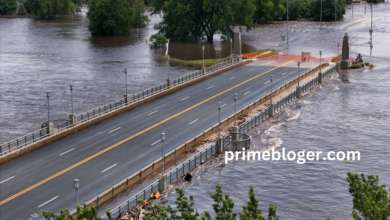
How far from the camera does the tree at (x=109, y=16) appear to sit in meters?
154

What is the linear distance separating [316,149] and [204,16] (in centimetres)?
8306

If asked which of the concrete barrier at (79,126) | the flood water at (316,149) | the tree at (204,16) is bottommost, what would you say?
the flood water at (316,149)

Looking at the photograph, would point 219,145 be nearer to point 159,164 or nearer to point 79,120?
point 159,164

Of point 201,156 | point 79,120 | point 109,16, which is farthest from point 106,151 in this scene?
point 109,16

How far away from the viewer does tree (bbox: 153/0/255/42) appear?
134 m

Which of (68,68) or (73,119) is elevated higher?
(68,68)

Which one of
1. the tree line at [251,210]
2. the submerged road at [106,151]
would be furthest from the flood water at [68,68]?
the tree line at [251,210]

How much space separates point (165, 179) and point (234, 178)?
7.68 metres

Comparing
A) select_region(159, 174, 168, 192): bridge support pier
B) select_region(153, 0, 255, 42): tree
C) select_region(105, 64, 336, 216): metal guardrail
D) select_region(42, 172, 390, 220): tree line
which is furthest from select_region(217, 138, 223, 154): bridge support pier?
select_region(153, 0, 255, 42): tree

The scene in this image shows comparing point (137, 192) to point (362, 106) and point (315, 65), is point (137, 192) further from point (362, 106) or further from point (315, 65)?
point (315, 65)

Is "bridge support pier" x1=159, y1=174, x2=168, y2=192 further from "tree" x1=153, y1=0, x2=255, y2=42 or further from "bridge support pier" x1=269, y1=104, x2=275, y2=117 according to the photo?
"tree" x1=153, y1=0, x2=255, y2=42

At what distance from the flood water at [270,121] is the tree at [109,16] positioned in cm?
383

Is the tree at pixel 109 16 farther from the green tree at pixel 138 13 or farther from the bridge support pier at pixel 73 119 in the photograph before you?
the bridge support pier at pixel 73 119

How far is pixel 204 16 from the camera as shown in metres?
139
